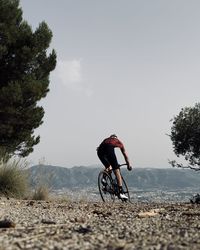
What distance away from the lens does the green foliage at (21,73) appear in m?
21.4

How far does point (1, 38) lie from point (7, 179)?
1023 centimetres

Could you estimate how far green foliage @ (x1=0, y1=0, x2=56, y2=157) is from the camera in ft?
70.1

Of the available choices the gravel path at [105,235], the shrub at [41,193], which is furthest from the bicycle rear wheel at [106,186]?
the gravel path at [105,235]

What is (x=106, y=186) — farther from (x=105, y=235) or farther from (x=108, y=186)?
(x=105, y=235)

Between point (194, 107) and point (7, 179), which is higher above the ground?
point (194, 107)

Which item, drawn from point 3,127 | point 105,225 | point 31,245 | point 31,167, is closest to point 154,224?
point 105,225

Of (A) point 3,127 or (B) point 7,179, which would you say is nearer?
(B) point 7,179

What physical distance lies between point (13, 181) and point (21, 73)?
9.29 m

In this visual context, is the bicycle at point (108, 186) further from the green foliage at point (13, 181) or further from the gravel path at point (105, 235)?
the gravel path at point (105, 235)

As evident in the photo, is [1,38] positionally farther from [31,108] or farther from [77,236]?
[77,236]

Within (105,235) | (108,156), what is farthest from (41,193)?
(105,235)

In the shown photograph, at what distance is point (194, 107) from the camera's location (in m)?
27.7

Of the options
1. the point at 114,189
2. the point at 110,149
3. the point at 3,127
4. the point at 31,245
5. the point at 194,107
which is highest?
the point at 194,107

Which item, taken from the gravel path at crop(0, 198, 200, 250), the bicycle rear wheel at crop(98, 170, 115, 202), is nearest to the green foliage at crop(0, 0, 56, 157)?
the bicycle rear wheel at crop(98, 170, 115, 202)
